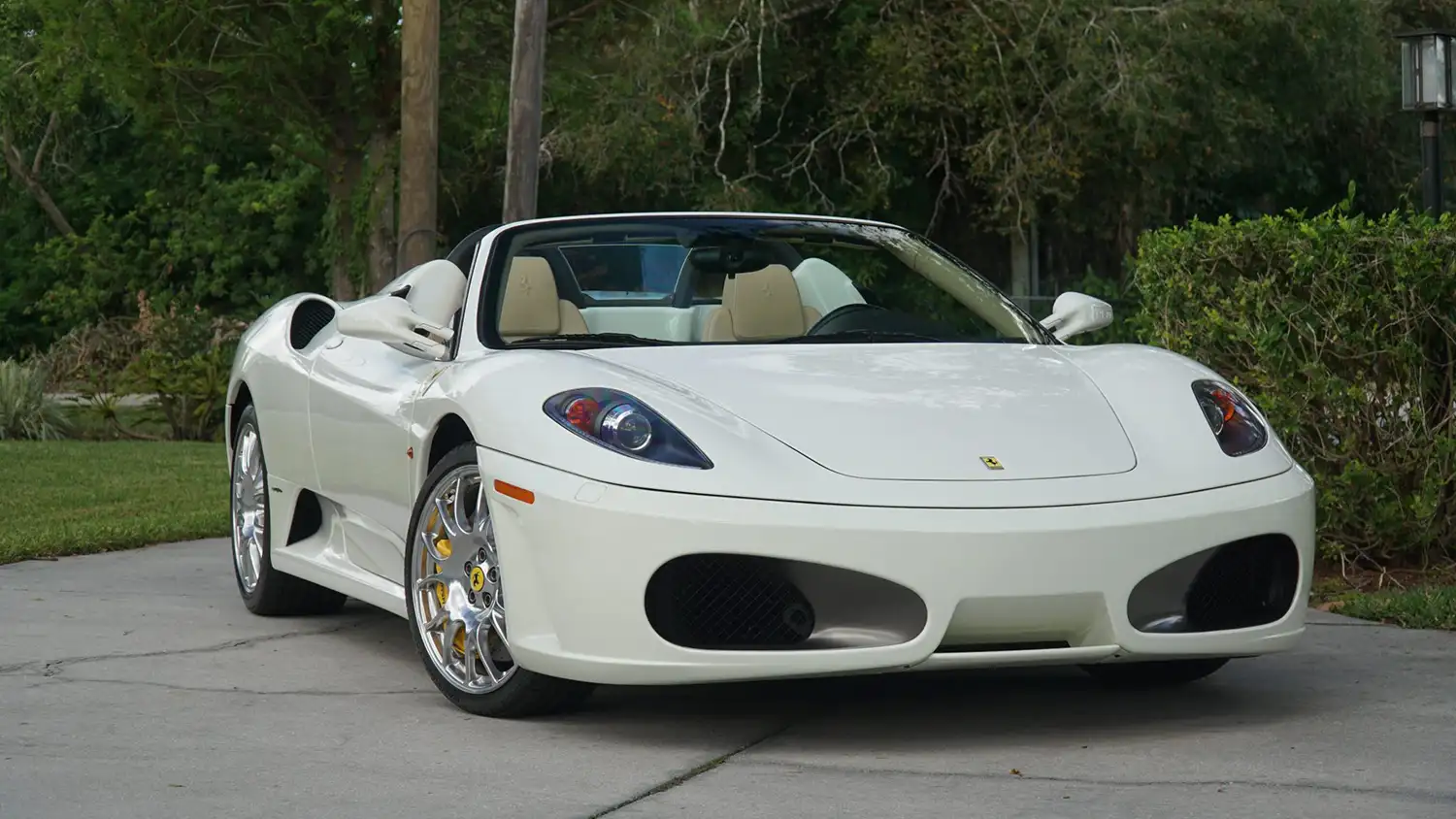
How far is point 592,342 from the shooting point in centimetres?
581

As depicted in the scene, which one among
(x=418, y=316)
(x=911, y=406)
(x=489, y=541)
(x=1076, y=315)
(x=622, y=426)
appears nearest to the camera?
(x=622, y=426)

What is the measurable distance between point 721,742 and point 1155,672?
4.67ft

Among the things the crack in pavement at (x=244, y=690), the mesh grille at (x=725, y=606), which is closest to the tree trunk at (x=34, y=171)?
the crack in pavement at (x=244, y=690)

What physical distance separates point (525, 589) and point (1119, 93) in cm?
1848

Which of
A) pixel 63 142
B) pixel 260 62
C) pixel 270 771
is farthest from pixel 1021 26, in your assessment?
pixel 270 771

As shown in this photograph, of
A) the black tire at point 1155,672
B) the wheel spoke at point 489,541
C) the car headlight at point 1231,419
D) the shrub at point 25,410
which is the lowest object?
the shrub at point 25,410

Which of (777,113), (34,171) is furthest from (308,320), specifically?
(34,171)

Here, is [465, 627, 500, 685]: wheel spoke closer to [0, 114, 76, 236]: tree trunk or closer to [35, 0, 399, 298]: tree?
[35, 0, 399, 298]: tree

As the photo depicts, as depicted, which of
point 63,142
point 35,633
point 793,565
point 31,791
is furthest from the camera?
point 63,142

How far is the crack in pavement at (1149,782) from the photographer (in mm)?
4480

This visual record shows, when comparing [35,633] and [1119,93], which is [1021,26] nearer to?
[1119,93]

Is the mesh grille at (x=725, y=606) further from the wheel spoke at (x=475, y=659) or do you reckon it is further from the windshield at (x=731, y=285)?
the windshield at (x=731, y=285)

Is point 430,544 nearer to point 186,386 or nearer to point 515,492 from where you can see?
point 515,492

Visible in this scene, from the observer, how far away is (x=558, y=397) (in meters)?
5.19
